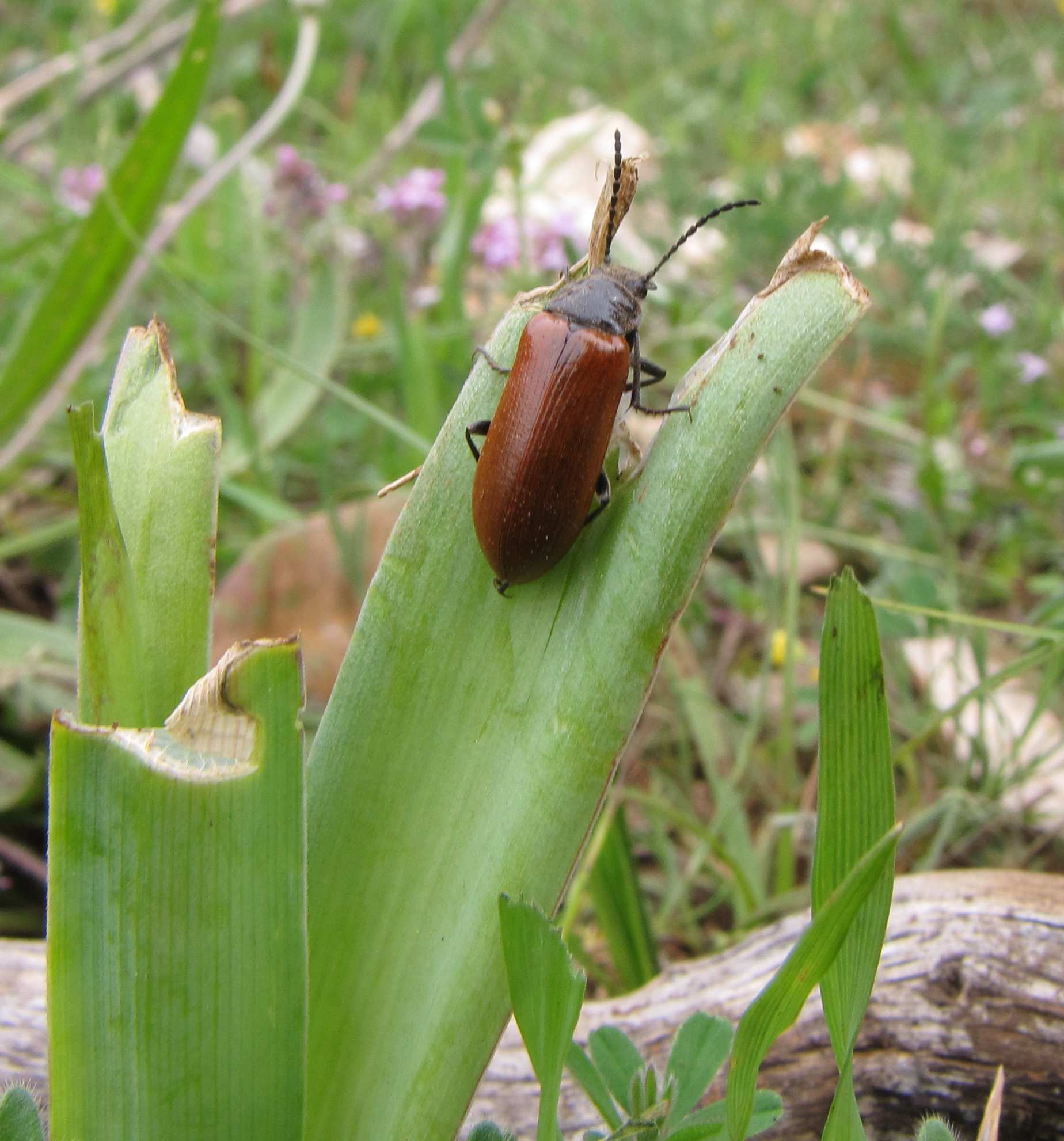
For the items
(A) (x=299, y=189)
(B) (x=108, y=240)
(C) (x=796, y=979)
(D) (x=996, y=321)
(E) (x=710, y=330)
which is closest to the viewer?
(C) (x=796, y=979)

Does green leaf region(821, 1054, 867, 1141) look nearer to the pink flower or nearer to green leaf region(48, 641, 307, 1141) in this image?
green leaf region(48, 641, 307, 1141)

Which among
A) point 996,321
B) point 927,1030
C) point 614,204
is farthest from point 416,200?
point 927,1030

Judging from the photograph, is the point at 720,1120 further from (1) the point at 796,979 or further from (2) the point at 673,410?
(2) the point at 673,410

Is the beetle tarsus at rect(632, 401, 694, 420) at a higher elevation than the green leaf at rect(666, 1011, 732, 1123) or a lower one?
higher

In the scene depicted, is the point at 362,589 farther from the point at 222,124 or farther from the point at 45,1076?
the point at 222,124

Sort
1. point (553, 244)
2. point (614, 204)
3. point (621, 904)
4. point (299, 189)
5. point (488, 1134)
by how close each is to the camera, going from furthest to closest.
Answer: point (299, 189) → point (553, 244) → point (621, 904) → point (614, 204) → point (488, 1134)

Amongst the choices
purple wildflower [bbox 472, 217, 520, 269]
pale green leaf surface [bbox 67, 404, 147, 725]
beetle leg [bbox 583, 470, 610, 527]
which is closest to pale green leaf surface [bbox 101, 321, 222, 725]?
pale green leaf surface [bbox 67, 404, 147, 725]

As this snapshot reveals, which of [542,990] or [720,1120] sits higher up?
[542,990]
